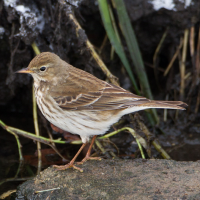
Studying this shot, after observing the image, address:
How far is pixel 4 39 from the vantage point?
19.2 feet

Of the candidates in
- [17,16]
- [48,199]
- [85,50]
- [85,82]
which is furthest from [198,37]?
[48,199]

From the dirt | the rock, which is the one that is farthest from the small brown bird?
the dirt

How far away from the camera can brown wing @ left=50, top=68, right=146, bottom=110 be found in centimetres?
430

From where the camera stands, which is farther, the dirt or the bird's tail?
the dirt

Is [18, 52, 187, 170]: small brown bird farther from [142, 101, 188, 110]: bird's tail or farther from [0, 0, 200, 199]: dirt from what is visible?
[0, 0, 200, 199]: dirt

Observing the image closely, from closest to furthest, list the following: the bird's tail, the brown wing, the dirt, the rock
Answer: the rock, the bird's tail, the brown wing, the dirt

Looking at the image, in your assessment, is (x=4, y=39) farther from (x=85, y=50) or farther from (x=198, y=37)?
(x=198, y=37)

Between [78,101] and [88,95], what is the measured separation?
6.6 inches

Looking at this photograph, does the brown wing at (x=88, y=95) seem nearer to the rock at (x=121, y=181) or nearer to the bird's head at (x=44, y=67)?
the bird's head at (x=44, y=67)

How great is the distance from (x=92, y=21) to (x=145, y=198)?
408cm

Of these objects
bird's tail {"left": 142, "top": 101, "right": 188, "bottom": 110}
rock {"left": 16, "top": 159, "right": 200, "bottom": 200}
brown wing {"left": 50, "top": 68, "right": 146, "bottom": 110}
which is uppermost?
brown wing {"left": 50, "top": 68, "right": 146, "bottom": 110}

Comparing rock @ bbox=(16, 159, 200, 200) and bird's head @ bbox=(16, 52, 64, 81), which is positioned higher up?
bird's head @ bbox=(16, 52, 64, 81)

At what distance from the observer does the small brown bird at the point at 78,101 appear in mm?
4238

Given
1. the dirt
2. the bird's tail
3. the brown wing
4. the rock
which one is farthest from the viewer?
the dirt
